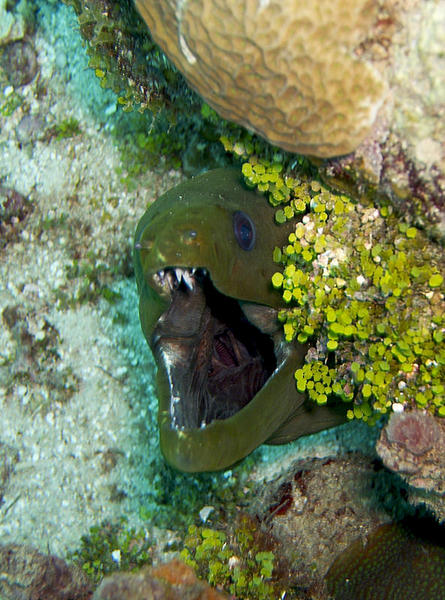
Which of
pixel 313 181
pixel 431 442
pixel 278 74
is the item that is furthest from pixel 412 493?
pixel 278 74

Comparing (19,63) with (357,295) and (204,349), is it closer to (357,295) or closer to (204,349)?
(204,349)

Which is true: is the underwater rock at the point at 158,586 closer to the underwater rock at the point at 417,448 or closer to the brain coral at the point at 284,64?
the underwater rock at the point at 417,448

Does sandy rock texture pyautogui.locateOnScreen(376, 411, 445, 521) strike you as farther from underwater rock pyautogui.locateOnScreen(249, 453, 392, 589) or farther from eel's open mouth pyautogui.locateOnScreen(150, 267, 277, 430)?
underwater rock pyautogui.locateOnScreen(249, 453, 392, 589)

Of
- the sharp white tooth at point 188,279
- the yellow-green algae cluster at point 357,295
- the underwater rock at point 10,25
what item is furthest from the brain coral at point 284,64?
the underwater rock at point 10,25

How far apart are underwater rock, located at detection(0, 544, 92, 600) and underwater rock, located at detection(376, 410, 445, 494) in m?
3.58

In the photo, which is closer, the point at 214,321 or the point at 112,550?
the point at 214,321

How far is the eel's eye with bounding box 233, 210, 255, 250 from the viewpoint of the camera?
267 cm

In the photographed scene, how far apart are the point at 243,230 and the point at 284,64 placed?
3.08ft

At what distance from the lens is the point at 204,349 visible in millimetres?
3320

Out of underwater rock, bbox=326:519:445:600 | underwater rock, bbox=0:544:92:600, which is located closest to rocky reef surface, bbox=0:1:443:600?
underwater rock, bbox=0:544:92:600

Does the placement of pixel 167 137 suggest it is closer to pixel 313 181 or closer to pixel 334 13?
pixel 313 181

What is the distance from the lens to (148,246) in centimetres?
251

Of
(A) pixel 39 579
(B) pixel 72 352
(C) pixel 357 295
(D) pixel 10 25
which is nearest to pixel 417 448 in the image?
(C) pixel 357 295

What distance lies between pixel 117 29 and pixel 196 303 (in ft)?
6.72
